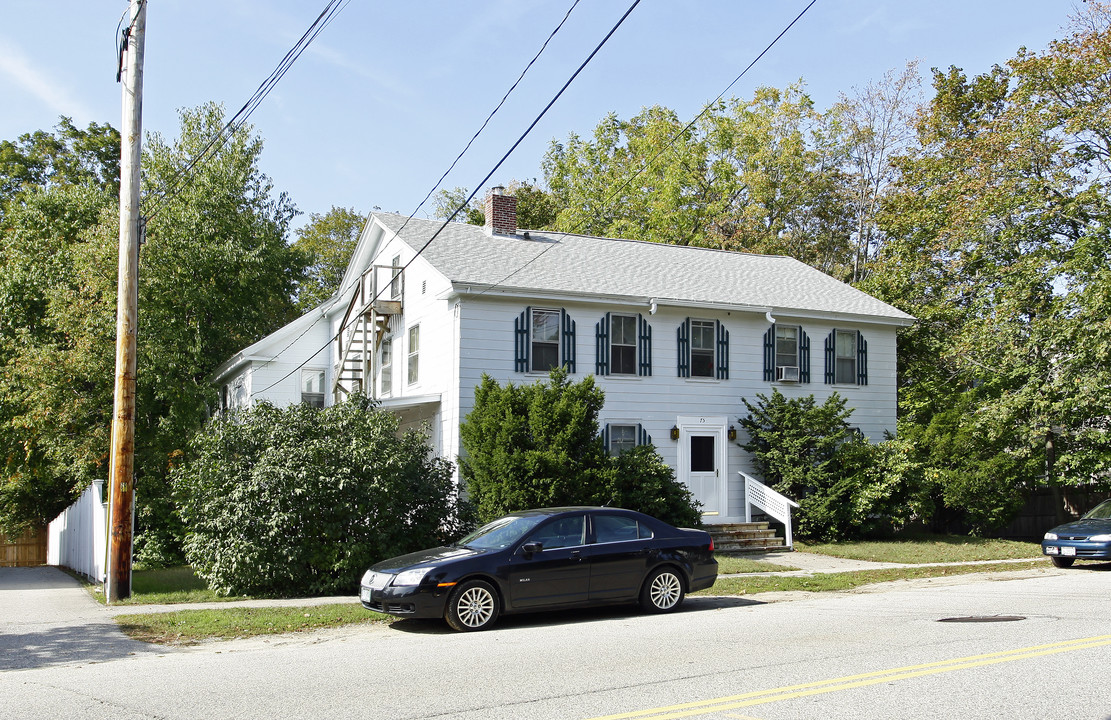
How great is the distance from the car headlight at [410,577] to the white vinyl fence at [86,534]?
7.58m

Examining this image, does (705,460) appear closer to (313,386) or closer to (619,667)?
(619,667)

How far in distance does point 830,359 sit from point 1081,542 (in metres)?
7.63

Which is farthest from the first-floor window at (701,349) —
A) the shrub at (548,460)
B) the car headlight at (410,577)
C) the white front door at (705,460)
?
the car headlight at (410,577)

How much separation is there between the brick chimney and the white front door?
→ 6895 millimetres

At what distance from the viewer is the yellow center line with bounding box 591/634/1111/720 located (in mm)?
6324

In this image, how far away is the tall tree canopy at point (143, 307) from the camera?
22641mm

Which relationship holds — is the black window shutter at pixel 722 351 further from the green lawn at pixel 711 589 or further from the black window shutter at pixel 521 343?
the black window shutter at pixel 521 343

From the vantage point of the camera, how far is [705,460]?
21.5 metres

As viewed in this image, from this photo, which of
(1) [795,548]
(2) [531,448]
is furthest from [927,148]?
(2) [531,448]

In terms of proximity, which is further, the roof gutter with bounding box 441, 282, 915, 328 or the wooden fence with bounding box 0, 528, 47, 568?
the wooden fence with bounding box 0, 528, 47, 568

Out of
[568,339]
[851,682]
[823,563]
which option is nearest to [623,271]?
[568,339]

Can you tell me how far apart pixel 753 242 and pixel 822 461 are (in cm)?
1822

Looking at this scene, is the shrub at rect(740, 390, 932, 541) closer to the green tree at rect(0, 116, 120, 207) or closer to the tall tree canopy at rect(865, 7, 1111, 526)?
the tall tree canopy at rect(865, 7, 1111, 526)

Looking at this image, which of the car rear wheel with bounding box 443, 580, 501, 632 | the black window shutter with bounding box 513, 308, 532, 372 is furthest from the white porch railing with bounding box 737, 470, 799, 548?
the car rear wheel with bounding box 443, 580, 501, 632
